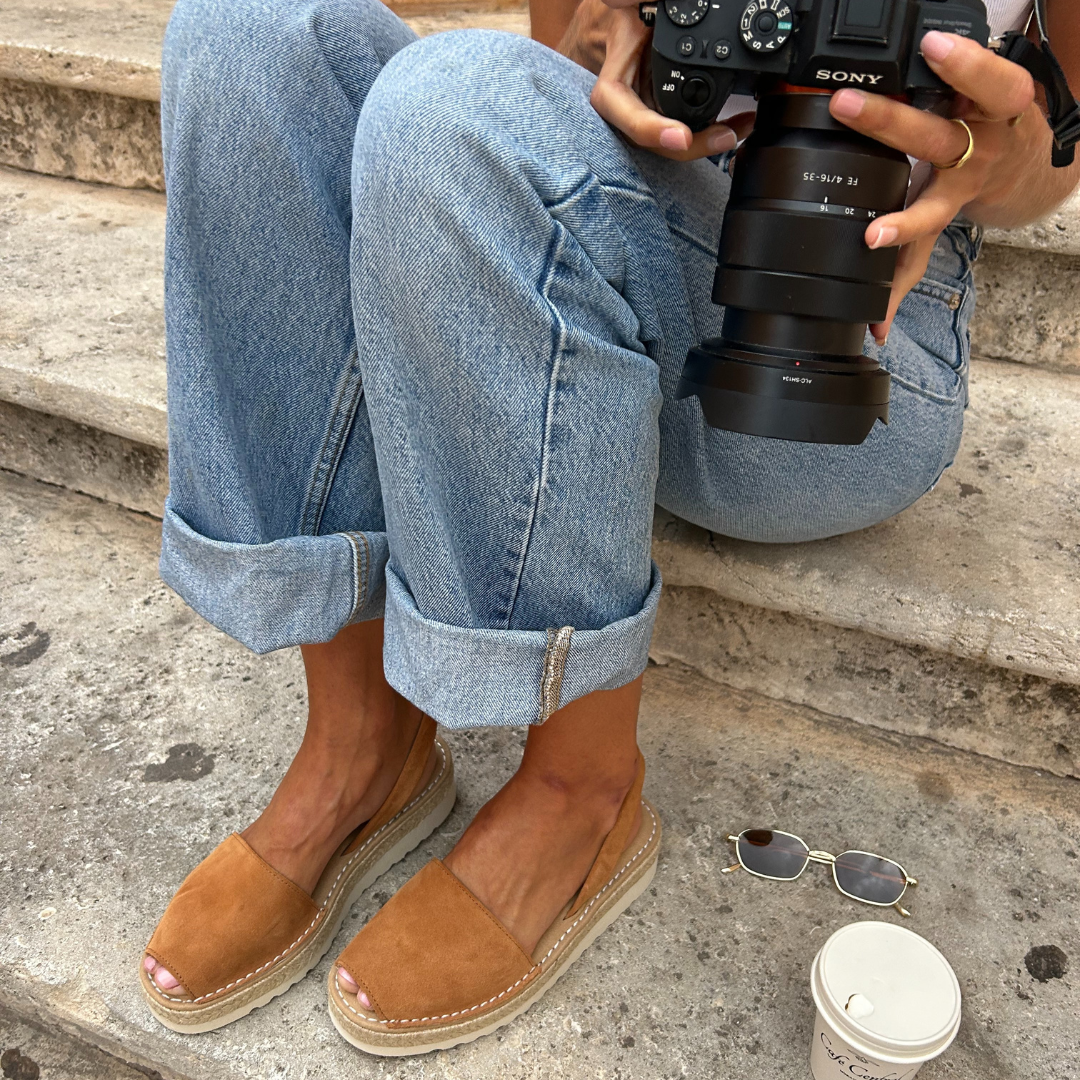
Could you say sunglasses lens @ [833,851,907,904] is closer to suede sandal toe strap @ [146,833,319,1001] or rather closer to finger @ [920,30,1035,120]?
suede sandal toe strap @ [146,833,319,1001]

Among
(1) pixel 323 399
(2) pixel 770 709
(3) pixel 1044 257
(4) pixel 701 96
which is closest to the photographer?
(4) pixel 701 96

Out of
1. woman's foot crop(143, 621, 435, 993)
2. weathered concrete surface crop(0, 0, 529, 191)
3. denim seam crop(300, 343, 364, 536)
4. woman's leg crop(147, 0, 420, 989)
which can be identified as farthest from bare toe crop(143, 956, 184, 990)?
weathered concrete surface crop(0, 0, 529, 191)

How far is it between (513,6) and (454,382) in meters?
1.66

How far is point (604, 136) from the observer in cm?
60

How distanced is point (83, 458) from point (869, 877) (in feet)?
3.49

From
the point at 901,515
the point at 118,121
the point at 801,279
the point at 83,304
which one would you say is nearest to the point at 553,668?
the point at 801,279

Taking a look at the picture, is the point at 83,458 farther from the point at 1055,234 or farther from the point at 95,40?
the point at 1055,234

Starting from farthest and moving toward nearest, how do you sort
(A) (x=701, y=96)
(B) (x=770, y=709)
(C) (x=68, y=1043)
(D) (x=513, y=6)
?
1. (D) (x=513, y=6)
2. (B) (x=770, y=709)
3. (C) (x=68, y=1043)
4. (A) (x=701, y=96)

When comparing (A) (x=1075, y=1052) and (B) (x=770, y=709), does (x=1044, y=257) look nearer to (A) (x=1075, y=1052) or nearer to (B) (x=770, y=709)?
(B) (x=770, y=709)

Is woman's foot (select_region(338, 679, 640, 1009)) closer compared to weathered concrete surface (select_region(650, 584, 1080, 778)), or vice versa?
woman's foot (select_region(338, 679, 640, 1009))

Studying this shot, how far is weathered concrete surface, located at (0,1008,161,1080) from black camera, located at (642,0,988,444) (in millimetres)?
719

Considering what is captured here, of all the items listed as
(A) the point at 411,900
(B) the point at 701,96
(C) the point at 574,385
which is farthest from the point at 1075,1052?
(B) the point at 701,96

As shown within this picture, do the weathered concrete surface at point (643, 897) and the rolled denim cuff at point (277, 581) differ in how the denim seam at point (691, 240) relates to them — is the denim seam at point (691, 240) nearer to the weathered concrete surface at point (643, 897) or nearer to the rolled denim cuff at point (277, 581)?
the rolled denim cuff at point (277, 581)

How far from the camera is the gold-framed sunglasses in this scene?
83 centimetres
